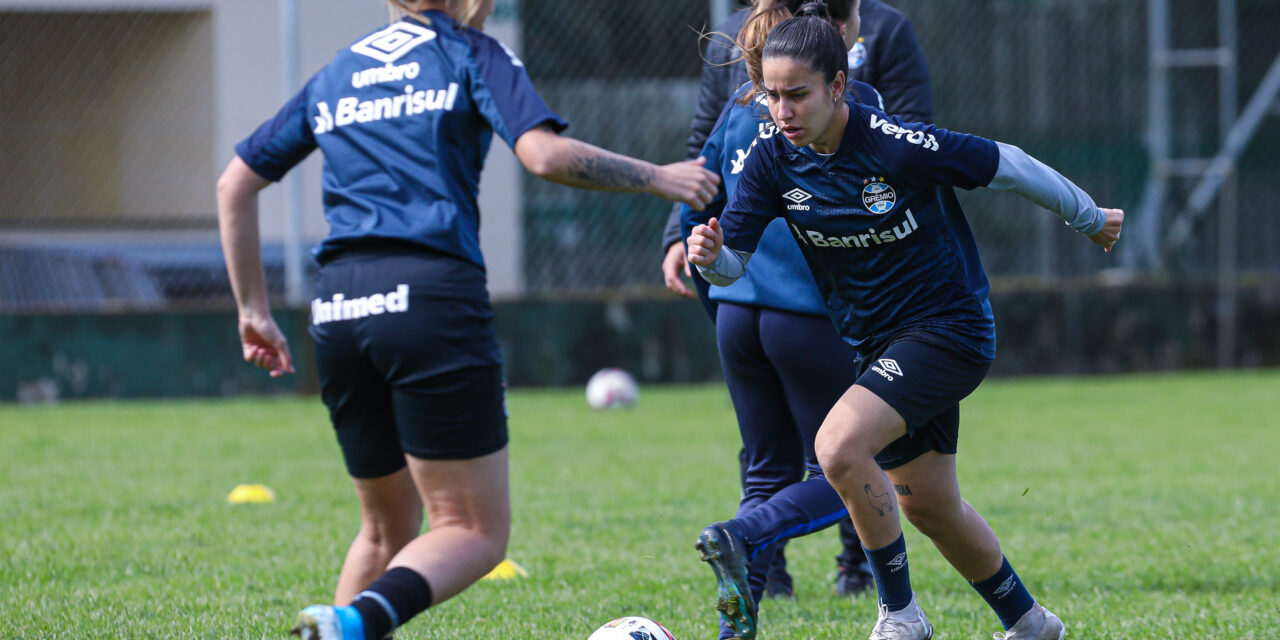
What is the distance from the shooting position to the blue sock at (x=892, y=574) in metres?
3.55

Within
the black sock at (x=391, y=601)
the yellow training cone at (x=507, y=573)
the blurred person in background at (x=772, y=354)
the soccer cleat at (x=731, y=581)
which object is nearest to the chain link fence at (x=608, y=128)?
the yellow training cone at (x=507, y=573)

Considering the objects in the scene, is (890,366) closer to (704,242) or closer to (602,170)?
(704,242)

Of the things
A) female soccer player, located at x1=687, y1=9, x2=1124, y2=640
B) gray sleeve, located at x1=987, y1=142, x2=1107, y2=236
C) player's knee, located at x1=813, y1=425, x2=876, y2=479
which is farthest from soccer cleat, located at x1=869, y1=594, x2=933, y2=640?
gray sleeve, located at x1=987, y1=142, x2=1107, y2=236

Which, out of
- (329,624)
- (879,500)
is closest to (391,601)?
(329,624)

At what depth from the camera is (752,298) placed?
13.0ft

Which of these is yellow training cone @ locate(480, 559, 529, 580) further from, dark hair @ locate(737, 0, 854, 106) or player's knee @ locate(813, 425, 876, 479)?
dark hair @ locate(737, 0, 854, 106)

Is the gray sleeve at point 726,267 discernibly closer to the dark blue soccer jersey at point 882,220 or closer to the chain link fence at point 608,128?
the dark blue soccer jersey at point 882,220

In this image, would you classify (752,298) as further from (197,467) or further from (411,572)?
Result: (197,467)

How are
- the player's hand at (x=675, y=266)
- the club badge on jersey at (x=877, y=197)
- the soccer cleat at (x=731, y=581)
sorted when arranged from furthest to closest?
the player's hand at (x=675, y=266), the club badge on jersey at (x=877, y=197), the soccer cleat at (x=731, y=581)

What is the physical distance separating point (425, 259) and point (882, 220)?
1.15 m

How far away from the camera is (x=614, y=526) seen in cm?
589

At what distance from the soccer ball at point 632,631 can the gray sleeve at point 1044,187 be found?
142 centimetres

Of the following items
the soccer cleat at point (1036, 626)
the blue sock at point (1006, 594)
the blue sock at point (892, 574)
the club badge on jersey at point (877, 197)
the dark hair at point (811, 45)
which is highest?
the dark hair at point (811, 45)

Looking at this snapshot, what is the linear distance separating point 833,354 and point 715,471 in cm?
371
